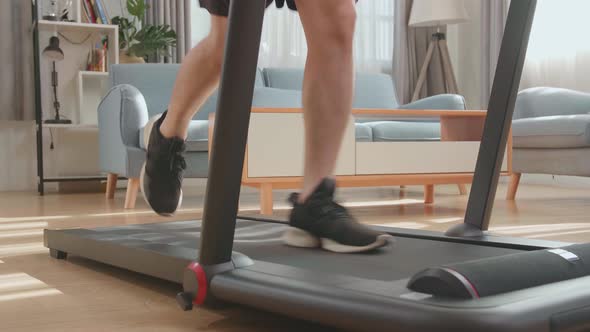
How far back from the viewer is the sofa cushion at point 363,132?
3922 mm

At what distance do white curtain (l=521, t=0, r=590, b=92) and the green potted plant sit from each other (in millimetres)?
2602

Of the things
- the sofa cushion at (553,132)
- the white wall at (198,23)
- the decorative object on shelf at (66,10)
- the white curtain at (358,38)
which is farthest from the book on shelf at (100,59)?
the sofa cushion at (553,132)

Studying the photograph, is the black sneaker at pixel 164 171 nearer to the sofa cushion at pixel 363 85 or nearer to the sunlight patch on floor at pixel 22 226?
the sunlight patch on floor at pixel 22 226

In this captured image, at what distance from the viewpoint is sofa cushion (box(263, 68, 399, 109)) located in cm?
457

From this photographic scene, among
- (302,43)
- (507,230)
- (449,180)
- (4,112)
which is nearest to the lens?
(507,230)

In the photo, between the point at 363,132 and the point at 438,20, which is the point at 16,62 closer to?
the point at 363,132

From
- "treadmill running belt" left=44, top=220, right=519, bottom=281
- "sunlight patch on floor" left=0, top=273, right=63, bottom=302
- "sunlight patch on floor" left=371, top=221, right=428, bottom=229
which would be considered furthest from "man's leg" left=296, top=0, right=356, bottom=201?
"sunlight patch on floor" left=371, top=221, right=428, bottom=229

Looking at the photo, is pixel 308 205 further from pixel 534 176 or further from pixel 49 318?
pixel 534 176

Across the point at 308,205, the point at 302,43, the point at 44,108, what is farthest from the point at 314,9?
the point at 302,43

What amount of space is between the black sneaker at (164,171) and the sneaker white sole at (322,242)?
310 mm

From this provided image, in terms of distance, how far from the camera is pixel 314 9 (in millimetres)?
1224

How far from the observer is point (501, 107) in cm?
139

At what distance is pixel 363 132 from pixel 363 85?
0.97 metres

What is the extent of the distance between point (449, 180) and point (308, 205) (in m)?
2.10
